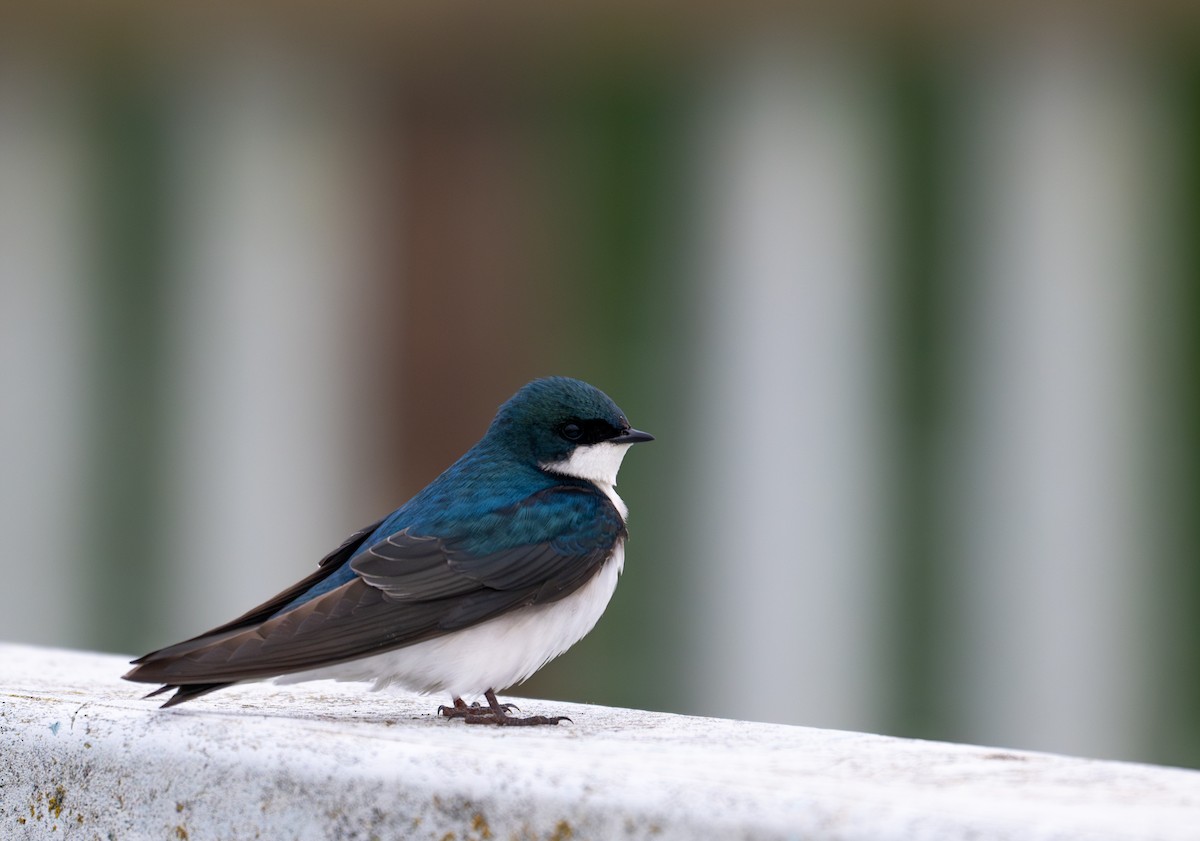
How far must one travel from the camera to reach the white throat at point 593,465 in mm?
3111

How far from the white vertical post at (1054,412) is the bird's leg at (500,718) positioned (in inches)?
228

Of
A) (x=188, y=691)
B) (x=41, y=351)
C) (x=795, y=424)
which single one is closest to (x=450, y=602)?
(x=188, y=691)

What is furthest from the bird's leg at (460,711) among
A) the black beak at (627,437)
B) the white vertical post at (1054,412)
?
the white vertical post at (1054,412)

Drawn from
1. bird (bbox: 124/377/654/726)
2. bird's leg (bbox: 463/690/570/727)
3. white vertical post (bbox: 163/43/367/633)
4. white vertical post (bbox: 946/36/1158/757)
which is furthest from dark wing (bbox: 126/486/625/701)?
white vertical post (bbox: 163/43/367/633)

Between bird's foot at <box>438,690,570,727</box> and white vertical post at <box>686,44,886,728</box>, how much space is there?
5675 mm

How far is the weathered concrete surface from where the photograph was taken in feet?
5.36

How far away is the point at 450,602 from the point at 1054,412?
6.21 m

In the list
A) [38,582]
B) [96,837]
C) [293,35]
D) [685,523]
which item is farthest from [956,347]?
[96,837]

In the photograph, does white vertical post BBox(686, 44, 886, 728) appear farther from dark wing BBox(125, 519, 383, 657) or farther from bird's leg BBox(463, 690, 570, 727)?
bird's leg BBox(463, 690, 570, 727)

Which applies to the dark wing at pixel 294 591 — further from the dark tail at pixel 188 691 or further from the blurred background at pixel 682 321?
the blurred background at pixel 682 321

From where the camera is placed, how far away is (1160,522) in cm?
812

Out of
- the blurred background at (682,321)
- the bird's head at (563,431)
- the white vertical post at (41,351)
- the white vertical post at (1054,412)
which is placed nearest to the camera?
the bird's head at (563,431)

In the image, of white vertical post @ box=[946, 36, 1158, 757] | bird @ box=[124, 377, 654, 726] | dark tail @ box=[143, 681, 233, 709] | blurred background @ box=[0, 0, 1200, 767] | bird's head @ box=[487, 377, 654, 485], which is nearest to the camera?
dark tail @ box=[143, 681, 233, 709]

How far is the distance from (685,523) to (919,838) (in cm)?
691
